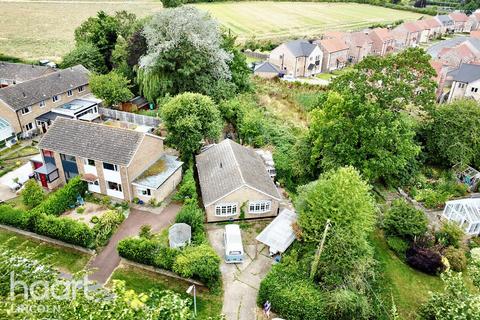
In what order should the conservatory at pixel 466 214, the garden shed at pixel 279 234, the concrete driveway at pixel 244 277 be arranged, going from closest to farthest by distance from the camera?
the concrete driveway at pixel 244 277, the garden shed at pixel 279 234, the conservatory at pixel 466 214

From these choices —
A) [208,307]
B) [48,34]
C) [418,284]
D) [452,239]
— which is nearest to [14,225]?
[208,307]

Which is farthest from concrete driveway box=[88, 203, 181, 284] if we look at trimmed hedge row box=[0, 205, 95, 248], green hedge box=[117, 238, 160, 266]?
green hedge box=[117, 238, 160, 266]

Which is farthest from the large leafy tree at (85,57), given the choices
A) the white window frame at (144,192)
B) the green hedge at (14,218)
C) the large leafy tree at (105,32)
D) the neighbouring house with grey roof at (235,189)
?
the green hedge at (14,218)

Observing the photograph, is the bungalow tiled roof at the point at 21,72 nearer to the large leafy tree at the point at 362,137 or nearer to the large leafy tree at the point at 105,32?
the large leafy tree at the point at 105,32

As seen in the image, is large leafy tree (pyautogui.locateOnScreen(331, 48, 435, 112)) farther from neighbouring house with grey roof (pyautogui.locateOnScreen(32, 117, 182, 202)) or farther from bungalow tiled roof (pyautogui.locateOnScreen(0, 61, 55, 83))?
bungalow tiled roof (pyautogui.locateOnScreen(0, 61, 55, 83))

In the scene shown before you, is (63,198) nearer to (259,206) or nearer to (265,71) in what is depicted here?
(259,206)

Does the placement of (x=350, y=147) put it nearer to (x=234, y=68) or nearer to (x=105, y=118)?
(x=234, y=68)

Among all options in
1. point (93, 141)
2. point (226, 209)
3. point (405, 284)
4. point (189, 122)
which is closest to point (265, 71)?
point (189, 122)
